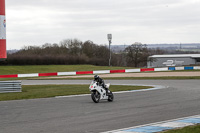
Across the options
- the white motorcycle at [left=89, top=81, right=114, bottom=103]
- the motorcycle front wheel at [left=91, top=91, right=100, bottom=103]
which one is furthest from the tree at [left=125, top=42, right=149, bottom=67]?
the motorcycle front wheel at [left=91, top=91, right=100, bottom=103]

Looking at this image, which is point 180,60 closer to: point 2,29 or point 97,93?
point 2,29

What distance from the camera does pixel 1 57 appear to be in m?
24.2

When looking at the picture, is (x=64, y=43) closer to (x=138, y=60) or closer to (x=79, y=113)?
(x=138, y=60)

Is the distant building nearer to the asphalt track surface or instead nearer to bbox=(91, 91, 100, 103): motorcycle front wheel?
bbox=(91, 91, 100, 103): motorcycle front wheel

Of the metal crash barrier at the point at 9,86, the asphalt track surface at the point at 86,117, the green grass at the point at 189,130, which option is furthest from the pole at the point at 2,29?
the green grass at the point at 189,130

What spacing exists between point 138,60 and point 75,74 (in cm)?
6356

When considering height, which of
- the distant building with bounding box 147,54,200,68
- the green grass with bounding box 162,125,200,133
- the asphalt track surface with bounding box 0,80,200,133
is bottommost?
the asphalt track surface with bounding box 0,80,200,133

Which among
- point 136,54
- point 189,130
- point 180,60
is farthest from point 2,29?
point 136,54

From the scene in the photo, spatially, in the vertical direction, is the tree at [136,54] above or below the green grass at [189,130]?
above

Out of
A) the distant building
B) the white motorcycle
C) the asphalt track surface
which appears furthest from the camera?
the distant building

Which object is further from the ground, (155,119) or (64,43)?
(64,43)

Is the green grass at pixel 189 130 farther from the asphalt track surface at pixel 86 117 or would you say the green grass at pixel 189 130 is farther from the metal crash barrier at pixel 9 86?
the metal crash barrier at pixel 9 86

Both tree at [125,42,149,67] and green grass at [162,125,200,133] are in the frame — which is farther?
tree at [125,42,149,67]

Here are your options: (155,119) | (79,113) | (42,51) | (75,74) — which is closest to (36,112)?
(79,113)
